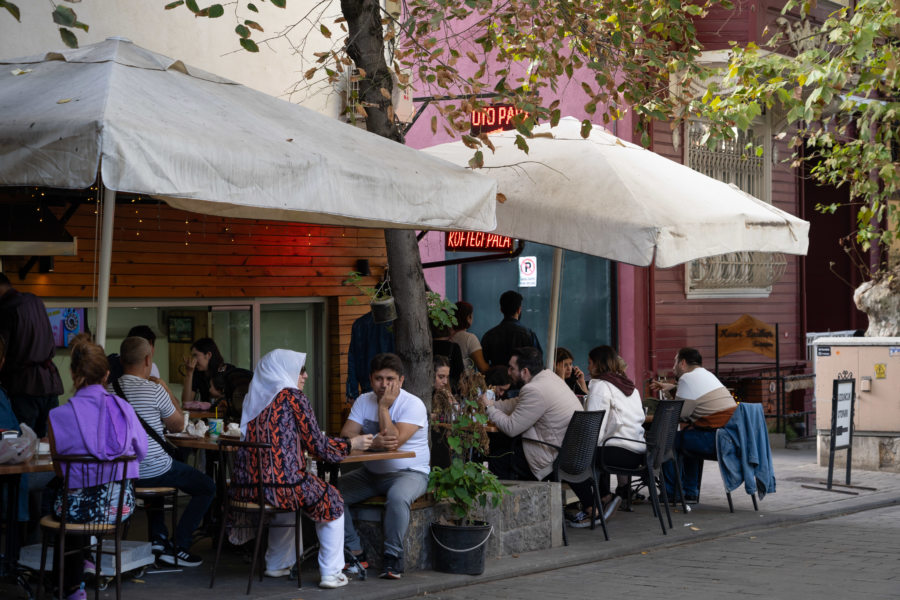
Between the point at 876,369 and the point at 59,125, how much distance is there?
11.1 meters

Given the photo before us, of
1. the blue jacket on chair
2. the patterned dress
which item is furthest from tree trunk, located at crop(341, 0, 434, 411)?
the blue jacket on chair

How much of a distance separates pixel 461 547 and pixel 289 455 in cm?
145

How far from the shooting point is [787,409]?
19594mm

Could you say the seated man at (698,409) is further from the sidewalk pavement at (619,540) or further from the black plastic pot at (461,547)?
the black plastic pot at (461,547)

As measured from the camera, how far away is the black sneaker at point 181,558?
28.1 ft

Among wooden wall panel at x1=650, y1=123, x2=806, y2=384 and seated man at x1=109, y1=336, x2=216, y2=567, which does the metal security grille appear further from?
seated man at x1=109, y1=336, x2=216, y2=567

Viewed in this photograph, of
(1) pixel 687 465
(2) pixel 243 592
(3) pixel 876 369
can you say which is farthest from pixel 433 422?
(3) pixel 876 369

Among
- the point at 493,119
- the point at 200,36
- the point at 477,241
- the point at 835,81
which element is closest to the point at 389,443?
the point at 200,36

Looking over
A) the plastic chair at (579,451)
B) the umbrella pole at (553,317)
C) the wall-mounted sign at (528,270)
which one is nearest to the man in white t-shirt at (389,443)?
the plastic chair at (579,451)

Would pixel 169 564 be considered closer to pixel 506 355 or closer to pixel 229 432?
pixel 229 432

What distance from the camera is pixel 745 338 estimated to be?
18109 millimetres

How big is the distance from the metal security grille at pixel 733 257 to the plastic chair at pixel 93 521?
39.4ft

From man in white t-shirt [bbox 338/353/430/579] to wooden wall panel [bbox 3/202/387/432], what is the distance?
3641 mm

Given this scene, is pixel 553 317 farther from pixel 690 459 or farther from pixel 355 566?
pixel 355 566
